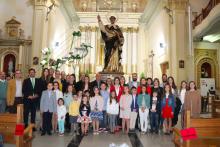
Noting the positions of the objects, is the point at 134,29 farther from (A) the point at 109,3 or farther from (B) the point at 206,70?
(B) the point at 206,70

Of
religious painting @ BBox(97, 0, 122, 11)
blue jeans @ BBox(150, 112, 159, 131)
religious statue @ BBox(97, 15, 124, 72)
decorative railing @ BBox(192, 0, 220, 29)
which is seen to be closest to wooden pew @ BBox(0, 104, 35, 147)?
blue jeans @ BBox(150, 112, 159, 131)

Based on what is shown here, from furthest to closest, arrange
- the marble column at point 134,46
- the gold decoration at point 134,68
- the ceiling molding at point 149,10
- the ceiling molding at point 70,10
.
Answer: the marble column at point 134,46 → the gold decoration at point 134,68 → the ceiling molding at point 70,10 → the ceiling molding at point 149,10

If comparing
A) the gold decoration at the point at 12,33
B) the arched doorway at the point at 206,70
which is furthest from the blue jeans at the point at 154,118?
the gold decoration at the point at 12,33

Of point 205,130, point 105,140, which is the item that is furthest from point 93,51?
point 205,130

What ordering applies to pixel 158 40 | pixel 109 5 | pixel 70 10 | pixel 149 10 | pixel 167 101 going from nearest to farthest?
1. pixel 167 101
2. pixel 158 40
3. pixel 149 10
4. pixel 70 10
5. pixel 109 5

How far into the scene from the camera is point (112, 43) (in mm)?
7996

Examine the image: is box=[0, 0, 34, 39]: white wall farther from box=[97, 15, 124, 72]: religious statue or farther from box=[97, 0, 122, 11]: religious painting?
box=[97, 0, 122, 11]: religious painting

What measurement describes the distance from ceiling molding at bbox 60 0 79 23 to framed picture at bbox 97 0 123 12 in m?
2.53

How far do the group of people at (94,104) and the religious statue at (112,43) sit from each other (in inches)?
94.4

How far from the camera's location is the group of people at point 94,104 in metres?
5.05

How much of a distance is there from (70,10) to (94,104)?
13.1 m

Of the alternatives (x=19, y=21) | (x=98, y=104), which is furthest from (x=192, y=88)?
(x=19, y=21)

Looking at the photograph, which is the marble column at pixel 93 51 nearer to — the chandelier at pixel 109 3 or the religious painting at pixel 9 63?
the chandelier at pixel 109 3

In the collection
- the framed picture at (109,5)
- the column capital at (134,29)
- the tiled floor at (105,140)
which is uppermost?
the framed picture at (109,5)
